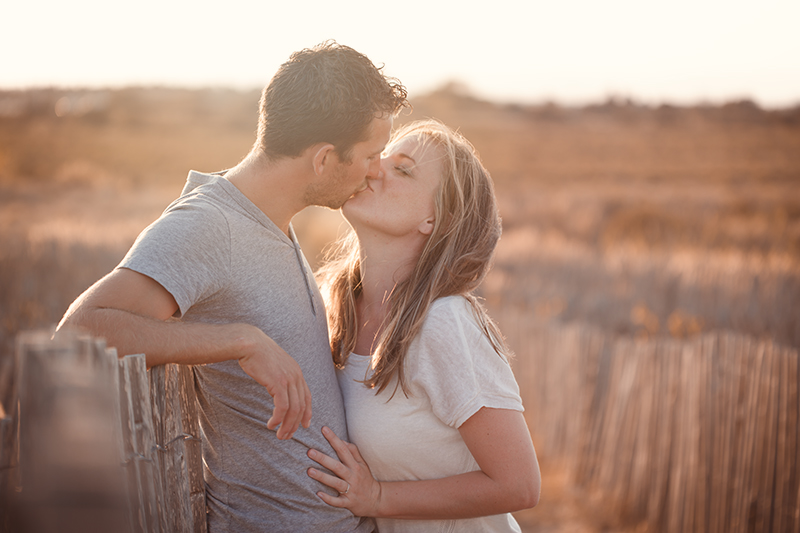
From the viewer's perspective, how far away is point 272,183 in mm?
2123

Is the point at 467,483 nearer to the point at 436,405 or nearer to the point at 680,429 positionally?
the point at 436,405

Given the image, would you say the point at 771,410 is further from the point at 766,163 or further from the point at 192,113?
the point at 192,113

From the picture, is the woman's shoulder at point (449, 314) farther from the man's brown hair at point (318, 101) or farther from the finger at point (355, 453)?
the man's brown hair at point (318, 101)

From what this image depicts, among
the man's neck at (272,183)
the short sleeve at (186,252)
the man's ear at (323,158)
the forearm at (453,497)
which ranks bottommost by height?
the forearm at (453,497)

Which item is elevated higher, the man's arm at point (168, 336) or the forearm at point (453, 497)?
the man's arm at point (168, 336)

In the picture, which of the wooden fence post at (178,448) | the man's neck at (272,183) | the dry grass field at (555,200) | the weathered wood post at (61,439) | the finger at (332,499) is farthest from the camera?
the dry grass field at (555,200)

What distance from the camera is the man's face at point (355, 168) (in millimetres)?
2266

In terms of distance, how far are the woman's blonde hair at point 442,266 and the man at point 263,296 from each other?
26 centimetres

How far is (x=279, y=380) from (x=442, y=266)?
87 cm

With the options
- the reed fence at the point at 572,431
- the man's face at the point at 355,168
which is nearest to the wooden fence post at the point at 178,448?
the reed fence at the point at 572,431

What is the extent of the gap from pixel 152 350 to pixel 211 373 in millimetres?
502

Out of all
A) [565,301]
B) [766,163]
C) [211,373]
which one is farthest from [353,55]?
[766,163]

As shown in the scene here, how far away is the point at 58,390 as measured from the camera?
117 cm

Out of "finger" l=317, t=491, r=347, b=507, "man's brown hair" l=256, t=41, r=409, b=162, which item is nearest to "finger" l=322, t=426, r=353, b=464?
"finger" l=317, t=491, r=347, b=507
